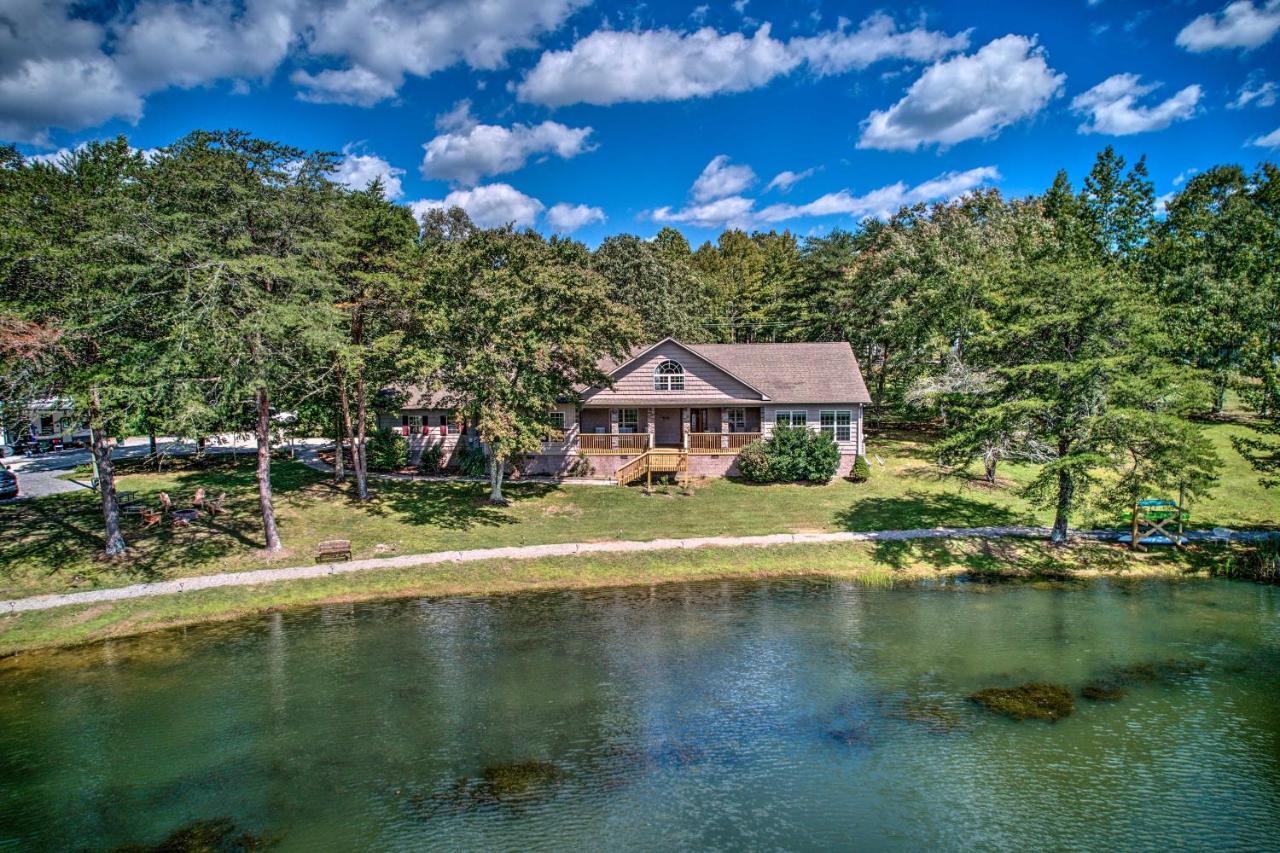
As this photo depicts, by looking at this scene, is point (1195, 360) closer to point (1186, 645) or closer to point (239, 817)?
point (1186, 645)

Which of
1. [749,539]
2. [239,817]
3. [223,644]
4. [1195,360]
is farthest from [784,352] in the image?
[239,817]

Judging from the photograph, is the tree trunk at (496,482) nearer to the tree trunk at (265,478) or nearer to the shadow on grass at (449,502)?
the shadow on grass at (449,502)

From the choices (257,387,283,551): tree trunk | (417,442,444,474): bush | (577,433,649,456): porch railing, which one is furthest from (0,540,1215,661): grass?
Result: (417,442,444,474): bush

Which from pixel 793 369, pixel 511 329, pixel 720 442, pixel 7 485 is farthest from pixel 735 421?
pixel 7 485

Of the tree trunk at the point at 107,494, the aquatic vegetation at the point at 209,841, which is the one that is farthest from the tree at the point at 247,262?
the aquatic vegetation at the point at 209,841

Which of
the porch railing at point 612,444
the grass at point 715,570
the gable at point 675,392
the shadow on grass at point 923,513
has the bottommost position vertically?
the grass at point 715,570

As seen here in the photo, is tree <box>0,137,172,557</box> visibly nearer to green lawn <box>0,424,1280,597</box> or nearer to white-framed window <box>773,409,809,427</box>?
green lawn <box>0,424,1280,597</box>
